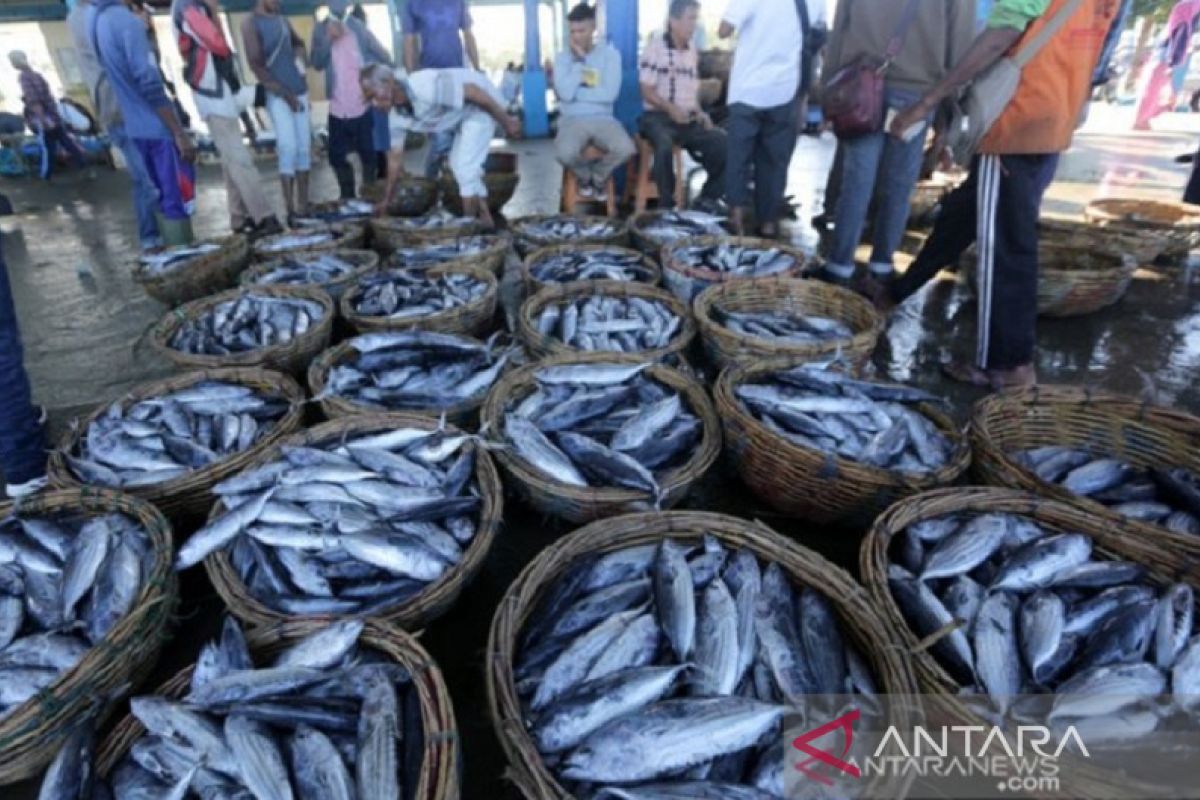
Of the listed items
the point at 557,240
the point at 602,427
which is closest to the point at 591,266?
the point at 557,240

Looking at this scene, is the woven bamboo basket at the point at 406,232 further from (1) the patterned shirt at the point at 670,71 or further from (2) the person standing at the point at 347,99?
(1) the patterned shirt at the point at 670,71

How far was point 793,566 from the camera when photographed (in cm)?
193

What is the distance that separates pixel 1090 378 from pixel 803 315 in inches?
71.7

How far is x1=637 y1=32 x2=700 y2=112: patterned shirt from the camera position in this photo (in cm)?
646

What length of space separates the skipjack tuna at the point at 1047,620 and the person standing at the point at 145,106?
6.17 metres

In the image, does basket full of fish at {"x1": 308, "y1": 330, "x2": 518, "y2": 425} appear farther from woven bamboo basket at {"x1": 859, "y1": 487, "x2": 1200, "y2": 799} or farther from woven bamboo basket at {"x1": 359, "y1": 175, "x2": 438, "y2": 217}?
woven bamboo basket at {"x1": 359, "y1": 175, "x2": 438, "y2": 217}

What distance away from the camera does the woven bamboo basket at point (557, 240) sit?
4.93 m

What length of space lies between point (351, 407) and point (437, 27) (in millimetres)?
5424

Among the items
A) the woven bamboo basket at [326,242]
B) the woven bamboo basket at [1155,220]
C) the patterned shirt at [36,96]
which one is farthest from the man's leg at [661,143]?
the patterned shirt at [36,96]

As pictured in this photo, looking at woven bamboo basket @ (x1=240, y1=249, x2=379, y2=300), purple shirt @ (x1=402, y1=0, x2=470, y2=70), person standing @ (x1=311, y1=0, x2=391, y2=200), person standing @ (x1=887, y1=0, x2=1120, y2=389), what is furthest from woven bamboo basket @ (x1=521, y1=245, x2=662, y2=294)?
person standing @ (x1=311, y1=0, x2=391, y2=200)

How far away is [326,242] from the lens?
5.17 meters

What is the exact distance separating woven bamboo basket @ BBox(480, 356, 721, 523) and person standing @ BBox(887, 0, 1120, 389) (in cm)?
179

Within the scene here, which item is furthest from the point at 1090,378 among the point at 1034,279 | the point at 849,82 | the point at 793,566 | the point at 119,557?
the point at 119,557

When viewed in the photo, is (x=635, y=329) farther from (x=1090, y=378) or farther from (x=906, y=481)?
(x=1090, y=378)
